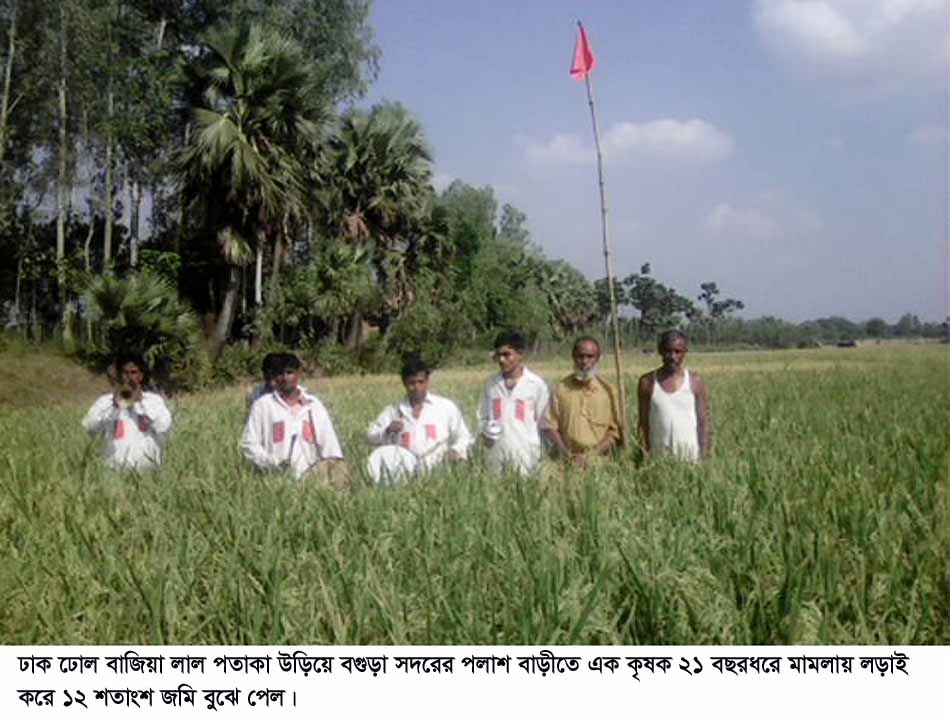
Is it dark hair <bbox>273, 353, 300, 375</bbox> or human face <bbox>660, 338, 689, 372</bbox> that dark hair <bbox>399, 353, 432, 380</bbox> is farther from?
human face <bbox>660, 338, 689, 372</bbox>

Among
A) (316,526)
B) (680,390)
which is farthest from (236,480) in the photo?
(680,390)

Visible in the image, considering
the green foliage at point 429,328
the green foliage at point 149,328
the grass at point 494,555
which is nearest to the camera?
the grass at point 494,555

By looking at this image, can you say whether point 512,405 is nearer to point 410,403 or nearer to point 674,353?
point 410,403

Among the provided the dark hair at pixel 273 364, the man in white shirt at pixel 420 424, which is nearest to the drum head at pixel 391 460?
the man in white shirt at pixel 420 424

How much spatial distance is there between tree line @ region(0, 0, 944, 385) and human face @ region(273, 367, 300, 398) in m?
1.02

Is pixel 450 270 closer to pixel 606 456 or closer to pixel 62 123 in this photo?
pixel 606 456

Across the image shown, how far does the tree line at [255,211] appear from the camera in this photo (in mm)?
5062

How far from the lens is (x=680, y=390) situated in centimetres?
407

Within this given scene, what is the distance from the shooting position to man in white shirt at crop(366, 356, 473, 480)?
4156mm

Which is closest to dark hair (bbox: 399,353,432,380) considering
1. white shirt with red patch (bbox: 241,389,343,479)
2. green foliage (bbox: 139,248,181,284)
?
white shirt with red patch (bbox: 241,389,343,479)

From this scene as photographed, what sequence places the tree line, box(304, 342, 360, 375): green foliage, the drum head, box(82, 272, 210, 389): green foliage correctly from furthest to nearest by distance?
box(304, 342, 360, 375): green foliage
the tree line
box(82, 272, 210, 389): green foliage
the drum head

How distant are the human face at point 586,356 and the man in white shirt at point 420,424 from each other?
70 cm

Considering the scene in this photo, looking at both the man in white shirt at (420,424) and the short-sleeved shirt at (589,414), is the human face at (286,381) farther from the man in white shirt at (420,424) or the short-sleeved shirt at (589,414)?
the short-sleeved shirt at (589,414)
